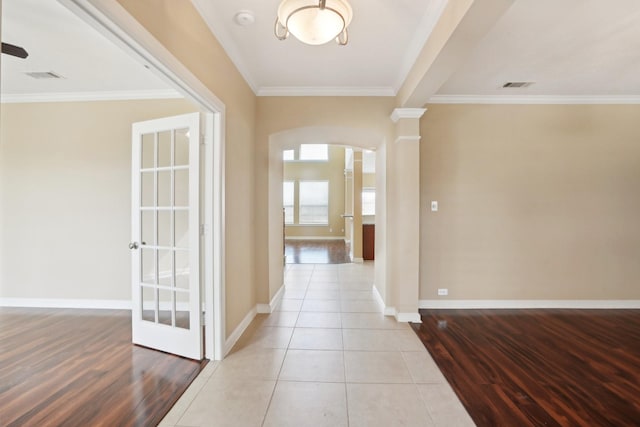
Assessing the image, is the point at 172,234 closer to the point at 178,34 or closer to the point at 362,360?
the point at 178,34

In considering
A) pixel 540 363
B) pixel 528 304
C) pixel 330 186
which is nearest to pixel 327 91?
pixel 540 363

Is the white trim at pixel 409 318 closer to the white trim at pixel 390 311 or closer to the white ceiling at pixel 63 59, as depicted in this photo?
the white trim at pixel 390 311

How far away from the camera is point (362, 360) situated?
2.53m

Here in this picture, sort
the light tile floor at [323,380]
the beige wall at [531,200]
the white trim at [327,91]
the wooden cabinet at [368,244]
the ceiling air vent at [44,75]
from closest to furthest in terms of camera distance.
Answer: the light tile floor at [323,380] < the ceiling air vent at [44,75] < the white trim at [327,91] < the beige wall at [531,200] < the wooden cabinet at [368,244]

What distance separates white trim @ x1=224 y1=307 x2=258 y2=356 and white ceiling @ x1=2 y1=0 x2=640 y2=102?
2.64 meters

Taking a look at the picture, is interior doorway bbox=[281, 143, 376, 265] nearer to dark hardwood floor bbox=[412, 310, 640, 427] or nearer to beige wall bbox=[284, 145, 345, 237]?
beige wall bbox=[284, 145, 345, 237]

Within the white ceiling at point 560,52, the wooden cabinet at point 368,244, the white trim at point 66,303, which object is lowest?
the white trim at point 66,303

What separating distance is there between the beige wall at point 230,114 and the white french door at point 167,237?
0.29 metres

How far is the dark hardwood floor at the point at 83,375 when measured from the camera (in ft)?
6.23

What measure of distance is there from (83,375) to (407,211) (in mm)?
3332

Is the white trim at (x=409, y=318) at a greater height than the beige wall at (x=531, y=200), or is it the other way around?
the beige wall at (x=531, y=200)

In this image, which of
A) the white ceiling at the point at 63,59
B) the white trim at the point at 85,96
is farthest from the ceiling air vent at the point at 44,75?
the white trim at the point at 85,96

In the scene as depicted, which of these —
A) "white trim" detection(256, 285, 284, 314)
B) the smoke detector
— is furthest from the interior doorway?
the smoke detector

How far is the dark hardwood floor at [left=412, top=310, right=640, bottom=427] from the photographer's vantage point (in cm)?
194
